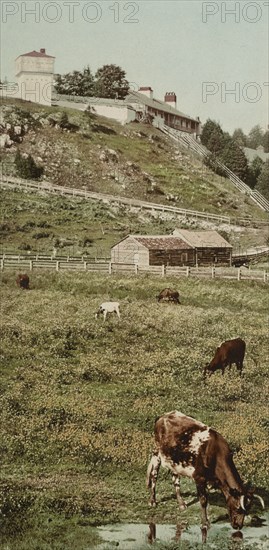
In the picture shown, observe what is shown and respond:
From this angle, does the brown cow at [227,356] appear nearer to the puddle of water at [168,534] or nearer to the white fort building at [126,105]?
the puddle of water at [168,534]

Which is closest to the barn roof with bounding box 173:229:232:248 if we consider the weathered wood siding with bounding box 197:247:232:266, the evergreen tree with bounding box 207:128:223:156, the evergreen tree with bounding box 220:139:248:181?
the weathered wood siding with bounding box 197:247:232:266

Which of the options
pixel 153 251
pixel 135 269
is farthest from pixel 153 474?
pixel 153 251

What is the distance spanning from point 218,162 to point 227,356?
213 feet

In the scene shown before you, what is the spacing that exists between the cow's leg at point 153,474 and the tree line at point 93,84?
3418 inches

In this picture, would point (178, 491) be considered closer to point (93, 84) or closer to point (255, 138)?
point (93, 84)

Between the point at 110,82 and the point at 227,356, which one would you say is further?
the point at 110,82

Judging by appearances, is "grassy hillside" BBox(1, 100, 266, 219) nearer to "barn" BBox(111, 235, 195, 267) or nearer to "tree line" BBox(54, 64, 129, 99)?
"tree line" BBox(54, 64, 129, 99)

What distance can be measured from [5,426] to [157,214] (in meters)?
42.5

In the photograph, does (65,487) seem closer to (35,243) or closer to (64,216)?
(35,243)

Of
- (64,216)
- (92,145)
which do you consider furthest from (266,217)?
(92,145)

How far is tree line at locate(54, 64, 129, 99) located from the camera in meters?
96.8

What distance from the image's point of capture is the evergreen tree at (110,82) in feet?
314

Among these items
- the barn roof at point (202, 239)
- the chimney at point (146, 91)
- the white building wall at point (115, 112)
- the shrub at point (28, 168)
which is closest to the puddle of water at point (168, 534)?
the barn roof at point (202, 239)

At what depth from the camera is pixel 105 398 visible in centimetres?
1977
